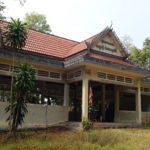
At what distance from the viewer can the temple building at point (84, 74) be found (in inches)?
482

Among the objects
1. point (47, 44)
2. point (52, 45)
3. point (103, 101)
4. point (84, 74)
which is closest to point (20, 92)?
point (84, 74)

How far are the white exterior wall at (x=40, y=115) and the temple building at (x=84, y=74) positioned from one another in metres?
0.08

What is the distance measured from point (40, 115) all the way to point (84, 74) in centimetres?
334

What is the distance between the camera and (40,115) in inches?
483

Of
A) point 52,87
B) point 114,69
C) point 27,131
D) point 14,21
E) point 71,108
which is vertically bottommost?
point 27,131

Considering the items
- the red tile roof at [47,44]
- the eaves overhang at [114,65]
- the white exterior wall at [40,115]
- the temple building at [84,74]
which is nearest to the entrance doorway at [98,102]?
the temple building at [84,74]

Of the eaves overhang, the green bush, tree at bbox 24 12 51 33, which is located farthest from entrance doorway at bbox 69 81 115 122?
tree at bbox 24 12 51 33

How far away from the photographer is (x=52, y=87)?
1536 cm

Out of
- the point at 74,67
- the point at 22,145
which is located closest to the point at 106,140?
the point at 22,145

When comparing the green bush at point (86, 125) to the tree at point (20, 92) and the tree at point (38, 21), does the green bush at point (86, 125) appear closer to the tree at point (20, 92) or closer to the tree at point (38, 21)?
the tree at point (20, 92)

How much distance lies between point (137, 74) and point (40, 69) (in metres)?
6.31

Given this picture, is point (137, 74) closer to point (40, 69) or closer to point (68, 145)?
point (40, 69)

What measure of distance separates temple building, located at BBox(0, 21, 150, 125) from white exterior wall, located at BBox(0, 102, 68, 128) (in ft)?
0.27

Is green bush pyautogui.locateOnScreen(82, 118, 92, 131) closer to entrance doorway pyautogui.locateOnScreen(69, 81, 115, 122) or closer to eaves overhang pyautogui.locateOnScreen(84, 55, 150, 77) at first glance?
eaves overhang pyautogui.locateOnScreen(84, 55, 150, 77)
